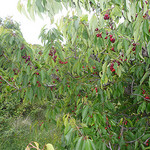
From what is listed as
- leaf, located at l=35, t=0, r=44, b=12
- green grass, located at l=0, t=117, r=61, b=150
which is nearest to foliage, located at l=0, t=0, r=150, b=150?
leaf, located at l=35, t=0, r=44, b=12

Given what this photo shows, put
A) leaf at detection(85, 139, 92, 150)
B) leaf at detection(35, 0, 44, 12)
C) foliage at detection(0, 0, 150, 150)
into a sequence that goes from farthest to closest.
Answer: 1. foliage at detection(0, 0, 150, 150)
2. leaf at detection(85, 139, 92, 150)
3. leaf at detection(35, 0, 44, 12)

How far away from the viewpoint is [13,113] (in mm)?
6422

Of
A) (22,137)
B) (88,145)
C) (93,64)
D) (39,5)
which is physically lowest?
(22,137)

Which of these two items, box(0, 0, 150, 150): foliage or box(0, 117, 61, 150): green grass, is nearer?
box(0, 0, 150, 150): foliage

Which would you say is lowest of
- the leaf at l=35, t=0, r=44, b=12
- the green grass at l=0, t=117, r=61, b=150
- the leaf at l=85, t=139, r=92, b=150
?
the green grass at l=0, t=117, r=61, b=150

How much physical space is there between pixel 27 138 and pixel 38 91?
11.4 feet

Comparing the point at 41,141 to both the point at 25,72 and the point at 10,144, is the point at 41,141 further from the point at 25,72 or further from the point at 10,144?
the point at 25,72

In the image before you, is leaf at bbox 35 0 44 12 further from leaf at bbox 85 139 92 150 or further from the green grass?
the green grass

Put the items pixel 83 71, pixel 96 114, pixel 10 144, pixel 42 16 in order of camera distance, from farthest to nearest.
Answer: pixel 10 144 → pixel 83 71 → pixel 96 114 → pixel 42 16

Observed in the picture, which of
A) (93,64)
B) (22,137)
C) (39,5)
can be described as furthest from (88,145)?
(22,137)

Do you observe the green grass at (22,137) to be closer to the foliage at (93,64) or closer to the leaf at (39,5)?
the foliage at (93,64)

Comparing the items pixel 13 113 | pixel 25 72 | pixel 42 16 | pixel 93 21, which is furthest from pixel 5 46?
pixel 13 113

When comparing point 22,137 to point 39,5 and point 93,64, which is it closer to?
point 93,64

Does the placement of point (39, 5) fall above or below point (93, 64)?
above
